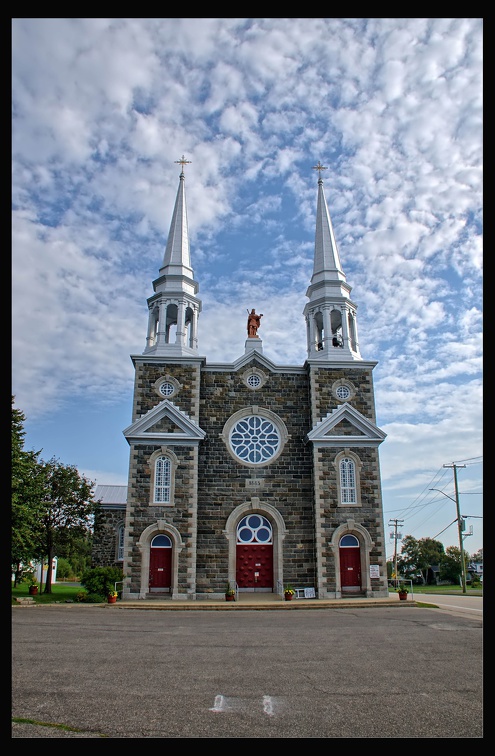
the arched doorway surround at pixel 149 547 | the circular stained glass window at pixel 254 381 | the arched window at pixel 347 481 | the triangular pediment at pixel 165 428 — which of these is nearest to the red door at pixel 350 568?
the arched window at pixel 347 481

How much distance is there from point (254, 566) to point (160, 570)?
14.6 feet

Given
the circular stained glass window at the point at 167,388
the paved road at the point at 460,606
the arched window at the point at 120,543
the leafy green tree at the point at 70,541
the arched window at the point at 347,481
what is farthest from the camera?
the arched window at the point at 120,543

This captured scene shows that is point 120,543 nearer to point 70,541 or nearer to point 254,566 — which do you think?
point 70,541

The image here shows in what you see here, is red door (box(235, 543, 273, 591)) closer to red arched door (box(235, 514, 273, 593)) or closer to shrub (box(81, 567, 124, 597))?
red arched door (box(235, 514, 273, 593))

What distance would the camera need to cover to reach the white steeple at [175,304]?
97.7 feet

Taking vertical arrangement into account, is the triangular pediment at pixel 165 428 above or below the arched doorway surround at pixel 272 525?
above

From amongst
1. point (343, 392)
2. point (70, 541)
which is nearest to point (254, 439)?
point (343, 392)

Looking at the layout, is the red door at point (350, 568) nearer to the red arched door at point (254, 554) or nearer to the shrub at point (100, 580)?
the red arched door at point (254, 554)

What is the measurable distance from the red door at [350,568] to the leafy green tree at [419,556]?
5805 centimetres

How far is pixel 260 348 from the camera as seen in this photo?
30.2 m

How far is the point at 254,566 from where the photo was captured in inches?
1050
